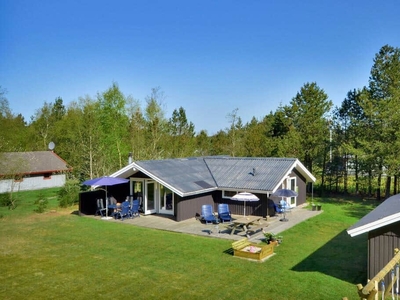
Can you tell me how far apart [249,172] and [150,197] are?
5.89 m

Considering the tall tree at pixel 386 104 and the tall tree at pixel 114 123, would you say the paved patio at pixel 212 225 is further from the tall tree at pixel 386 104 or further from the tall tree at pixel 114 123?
the tall tree at pixel 114 123

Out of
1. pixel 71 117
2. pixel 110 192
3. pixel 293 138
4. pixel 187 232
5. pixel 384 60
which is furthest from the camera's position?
pixel 71 117

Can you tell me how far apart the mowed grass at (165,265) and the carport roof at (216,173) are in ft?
9.53

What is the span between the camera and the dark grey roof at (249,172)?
1930cm

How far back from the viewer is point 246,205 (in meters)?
19.5

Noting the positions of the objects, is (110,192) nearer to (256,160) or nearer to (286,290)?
(256,160)

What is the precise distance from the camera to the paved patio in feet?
51.1

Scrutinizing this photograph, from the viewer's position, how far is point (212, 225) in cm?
1741

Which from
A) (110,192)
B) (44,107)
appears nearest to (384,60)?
(110,192)

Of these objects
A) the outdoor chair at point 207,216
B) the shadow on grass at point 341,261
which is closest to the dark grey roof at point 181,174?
the outdoor chair at point 207,216

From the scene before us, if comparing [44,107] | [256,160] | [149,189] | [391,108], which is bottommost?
[149,189]

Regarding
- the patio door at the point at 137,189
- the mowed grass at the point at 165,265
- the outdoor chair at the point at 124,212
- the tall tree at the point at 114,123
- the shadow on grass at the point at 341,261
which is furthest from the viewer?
the tall tree at the point at 114,123

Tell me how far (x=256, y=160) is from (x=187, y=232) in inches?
313

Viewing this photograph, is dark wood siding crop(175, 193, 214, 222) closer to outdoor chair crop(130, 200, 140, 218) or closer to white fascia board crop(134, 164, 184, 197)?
white fascia board crop(134, 164, 184, 197)
